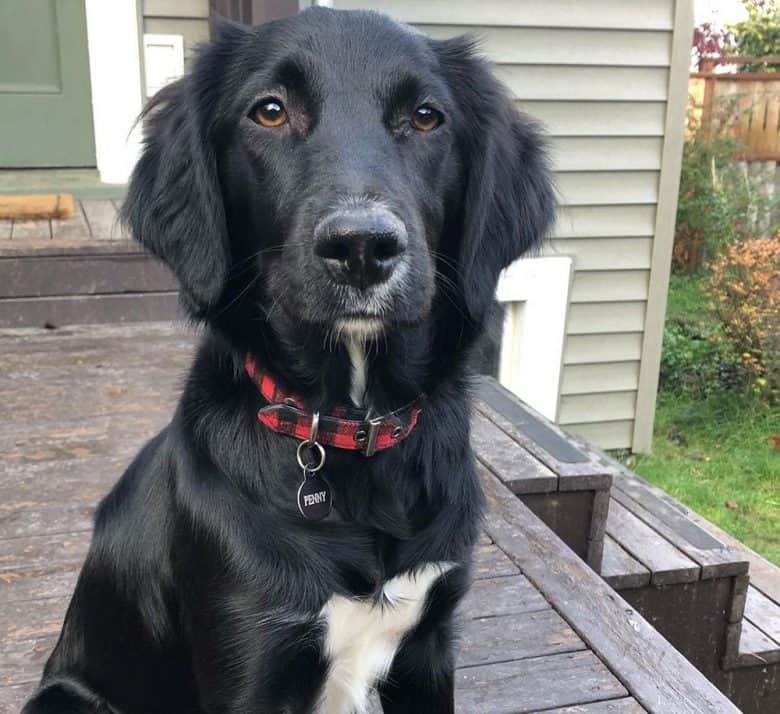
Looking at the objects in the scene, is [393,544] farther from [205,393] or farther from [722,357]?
[722,357]

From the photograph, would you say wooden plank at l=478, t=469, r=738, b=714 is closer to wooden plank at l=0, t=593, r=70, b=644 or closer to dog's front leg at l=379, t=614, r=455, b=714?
dog's front leg at l=379, t=614, r=455, b=714

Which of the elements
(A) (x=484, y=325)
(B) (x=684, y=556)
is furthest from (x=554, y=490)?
(A) (x=484, y=325)

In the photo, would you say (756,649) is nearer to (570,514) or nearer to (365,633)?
(570,514)

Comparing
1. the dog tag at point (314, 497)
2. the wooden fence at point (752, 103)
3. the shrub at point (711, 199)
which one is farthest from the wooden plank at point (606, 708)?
the wooden fence at point (752, 103)

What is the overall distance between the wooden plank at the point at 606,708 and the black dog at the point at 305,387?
27 cm

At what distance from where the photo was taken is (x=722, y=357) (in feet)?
17.7

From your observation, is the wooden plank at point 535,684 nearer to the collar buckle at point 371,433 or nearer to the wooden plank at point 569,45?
the collar buckle at point 371,433

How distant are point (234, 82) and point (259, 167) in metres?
0.16

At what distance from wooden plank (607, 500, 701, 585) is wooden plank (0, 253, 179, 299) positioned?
1777mm

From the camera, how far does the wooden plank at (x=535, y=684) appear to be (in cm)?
165

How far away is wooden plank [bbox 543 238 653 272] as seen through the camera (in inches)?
174

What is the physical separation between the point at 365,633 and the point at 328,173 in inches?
27.3

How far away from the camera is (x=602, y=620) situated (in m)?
1.89

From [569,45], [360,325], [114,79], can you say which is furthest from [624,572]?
[114,79]
